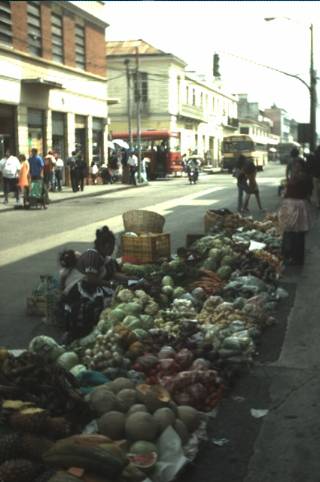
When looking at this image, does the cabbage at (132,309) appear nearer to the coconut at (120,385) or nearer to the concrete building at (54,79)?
the coconut at (120,385)

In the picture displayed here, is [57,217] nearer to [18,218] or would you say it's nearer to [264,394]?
[18,218]

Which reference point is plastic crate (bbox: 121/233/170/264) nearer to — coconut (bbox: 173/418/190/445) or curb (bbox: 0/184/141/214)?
coconut (bbox: 173/418/190/445)

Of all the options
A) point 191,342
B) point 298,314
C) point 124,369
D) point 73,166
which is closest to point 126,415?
point 124,369

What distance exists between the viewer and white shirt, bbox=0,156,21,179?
2255cm

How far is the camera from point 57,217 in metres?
19.1

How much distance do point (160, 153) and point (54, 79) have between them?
13222mm

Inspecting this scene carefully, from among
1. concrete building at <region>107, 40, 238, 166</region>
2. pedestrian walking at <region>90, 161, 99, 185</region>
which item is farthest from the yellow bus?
pedestrian walking at <region>90, 161, 99, 185</region>

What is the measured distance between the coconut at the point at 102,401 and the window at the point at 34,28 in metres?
26.8

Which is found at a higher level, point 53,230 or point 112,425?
point 53,230

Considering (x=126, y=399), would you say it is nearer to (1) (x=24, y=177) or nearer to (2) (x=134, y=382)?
(2) (x=134, y=382)

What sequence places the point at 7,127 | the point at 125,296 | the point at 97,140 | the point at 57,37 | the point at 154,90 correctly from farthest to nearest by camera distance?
the point at 154,90, the point at 97,140, the point at 57,37, the point at 7,127, the point at 125,296

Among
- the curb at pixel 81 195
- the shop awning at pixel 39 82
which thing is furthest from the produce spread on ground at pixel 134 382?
the shop awning at pixel 39 82

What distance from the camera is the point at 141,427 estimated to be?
3896 mm

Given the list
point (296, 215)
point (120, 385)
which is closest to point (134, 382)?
point (120, 385)
